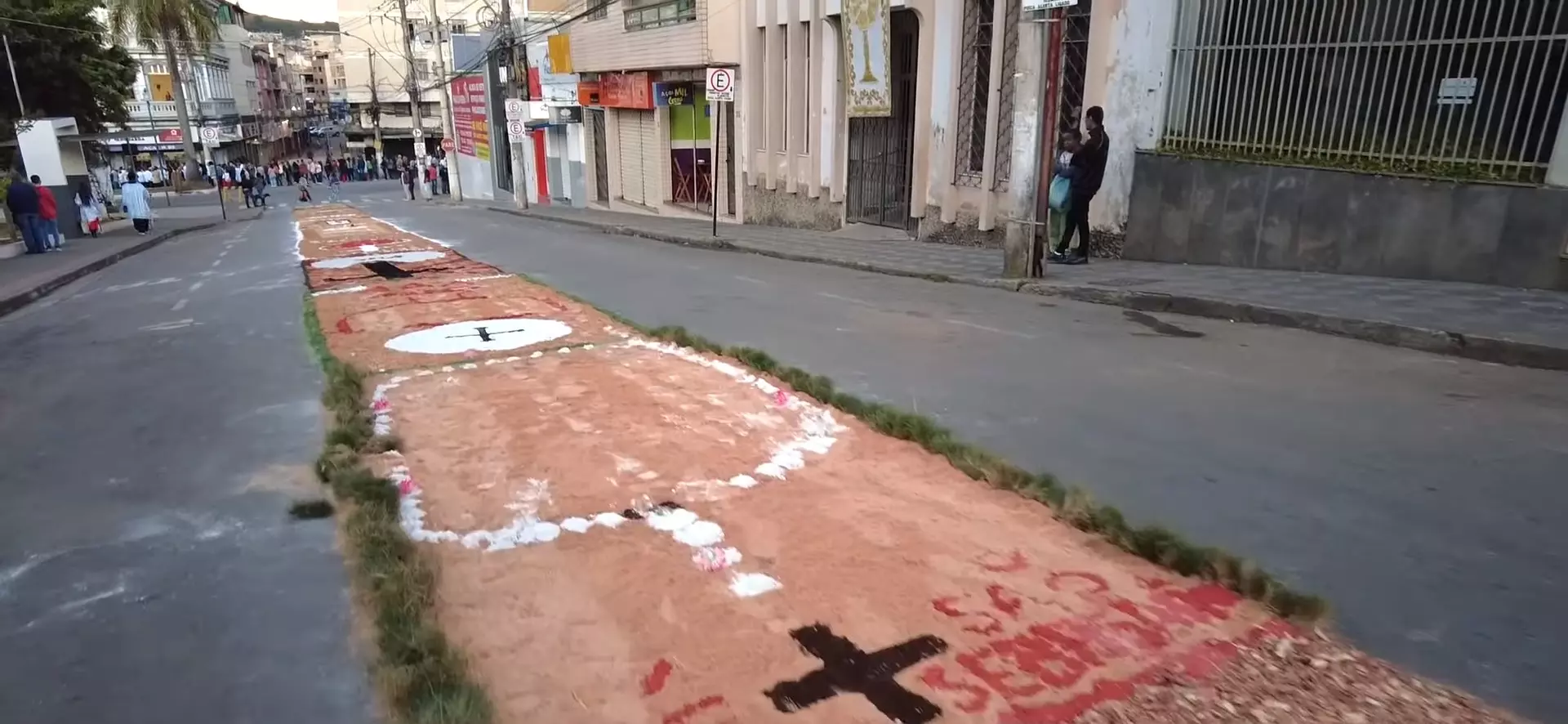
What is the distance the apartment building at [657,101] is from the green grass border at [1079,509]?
15.2m

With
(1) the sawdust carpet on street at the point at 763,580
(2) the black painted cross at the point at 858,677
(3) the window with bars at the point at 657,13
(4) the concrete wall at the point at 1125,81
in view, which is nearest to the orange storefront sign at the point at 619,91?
(3) the window with bars at the point at 657,13

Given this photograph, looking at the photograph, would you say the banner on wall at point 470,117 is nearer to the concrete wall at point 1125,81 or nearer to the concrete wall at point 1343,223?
the concrete wall at point 1125,81

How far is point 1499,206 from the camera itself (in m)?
8.10

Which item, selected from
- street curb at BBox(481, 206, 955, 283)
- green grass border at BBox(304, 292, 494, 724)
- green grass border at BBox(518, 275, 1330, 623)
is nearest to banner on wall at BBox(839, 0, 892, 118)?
street curb at BBox(481, 206, 955, 283)

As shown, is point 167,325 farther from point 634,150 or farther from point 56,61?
point 56,61

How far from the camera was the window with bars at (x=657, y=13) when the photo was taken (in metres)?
21.9

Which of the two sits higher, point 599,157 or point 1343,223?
point 1343,223

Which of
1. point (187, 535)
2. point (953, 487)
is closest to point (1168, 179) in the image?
point (953, 487)

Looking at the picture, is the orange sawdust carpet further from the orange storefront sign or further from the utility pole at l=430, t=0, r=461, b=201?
the utility pole at l=430, t=0, r=461, b=201

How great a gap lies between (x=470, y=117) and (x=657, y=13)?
23.5m

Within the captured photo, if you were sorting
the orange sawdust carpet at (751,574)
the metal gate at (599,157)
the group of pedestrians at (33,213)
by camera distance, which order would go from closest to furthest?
the orange sawdust carpet at (751,574) < the group of pedestrians at (33,213) < the metal gate at (599,157)

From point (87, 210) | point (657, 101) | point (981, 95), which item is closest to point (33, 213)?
point (87, 210)

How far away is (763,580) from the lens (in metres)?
3.48

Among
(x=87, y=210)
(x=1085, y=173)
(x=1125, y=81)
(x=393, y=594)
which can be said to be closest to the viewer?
(x=393, y=594)
